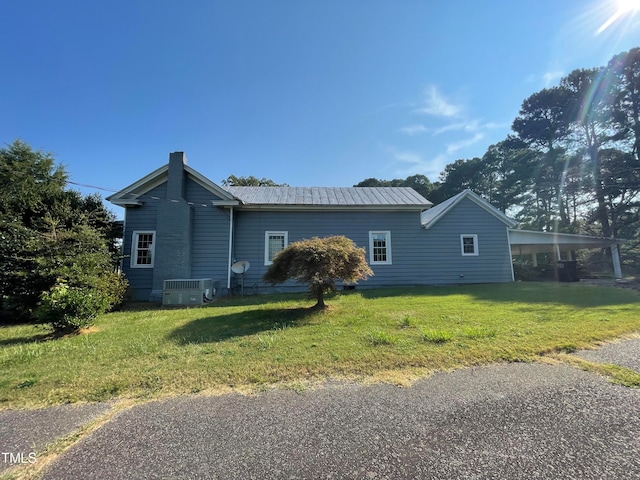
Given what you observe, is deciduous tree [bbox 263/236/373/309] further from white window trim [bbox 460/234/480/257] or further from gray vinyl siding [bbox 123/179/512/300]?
white window trim [bbox 460/234/480/257]

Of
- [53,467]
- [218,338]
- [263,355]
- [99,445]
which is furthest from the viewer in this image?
[218,338]

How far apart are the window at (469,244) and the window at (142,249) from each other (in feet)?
49.0

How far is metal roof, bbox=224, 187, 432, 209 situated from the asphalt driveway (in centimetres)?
1088

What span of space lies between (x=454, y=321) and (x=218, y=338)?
5379 millimetres

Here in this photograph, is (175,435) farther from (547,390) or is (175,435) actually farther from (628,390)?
(628,390)

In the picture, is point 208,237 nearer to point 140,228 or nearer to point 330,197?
point 140,228

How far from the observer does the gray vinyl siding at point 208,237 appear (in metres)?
12.8

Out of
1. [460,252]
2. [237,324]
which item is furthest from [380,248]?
[237,324]

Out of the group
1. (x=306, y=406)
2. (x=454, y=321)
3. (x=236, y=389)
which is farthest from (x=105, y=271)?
(x=454, y=321)

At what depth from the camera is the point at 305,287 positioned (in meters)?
13.7

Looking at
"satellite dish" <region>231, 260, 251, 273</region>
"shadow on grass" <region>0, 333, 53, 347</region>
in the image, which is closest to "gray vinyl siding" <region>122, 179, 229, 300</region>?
"satellite dish" <region>231, 260, 251, 273</region>

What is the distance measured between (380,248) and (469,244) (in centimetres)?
480

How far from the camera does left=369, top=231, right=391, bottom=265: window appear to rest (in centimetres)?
1405

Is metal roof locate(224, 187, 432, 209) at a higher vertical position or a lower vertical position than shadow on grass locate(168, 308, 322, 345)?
higher
